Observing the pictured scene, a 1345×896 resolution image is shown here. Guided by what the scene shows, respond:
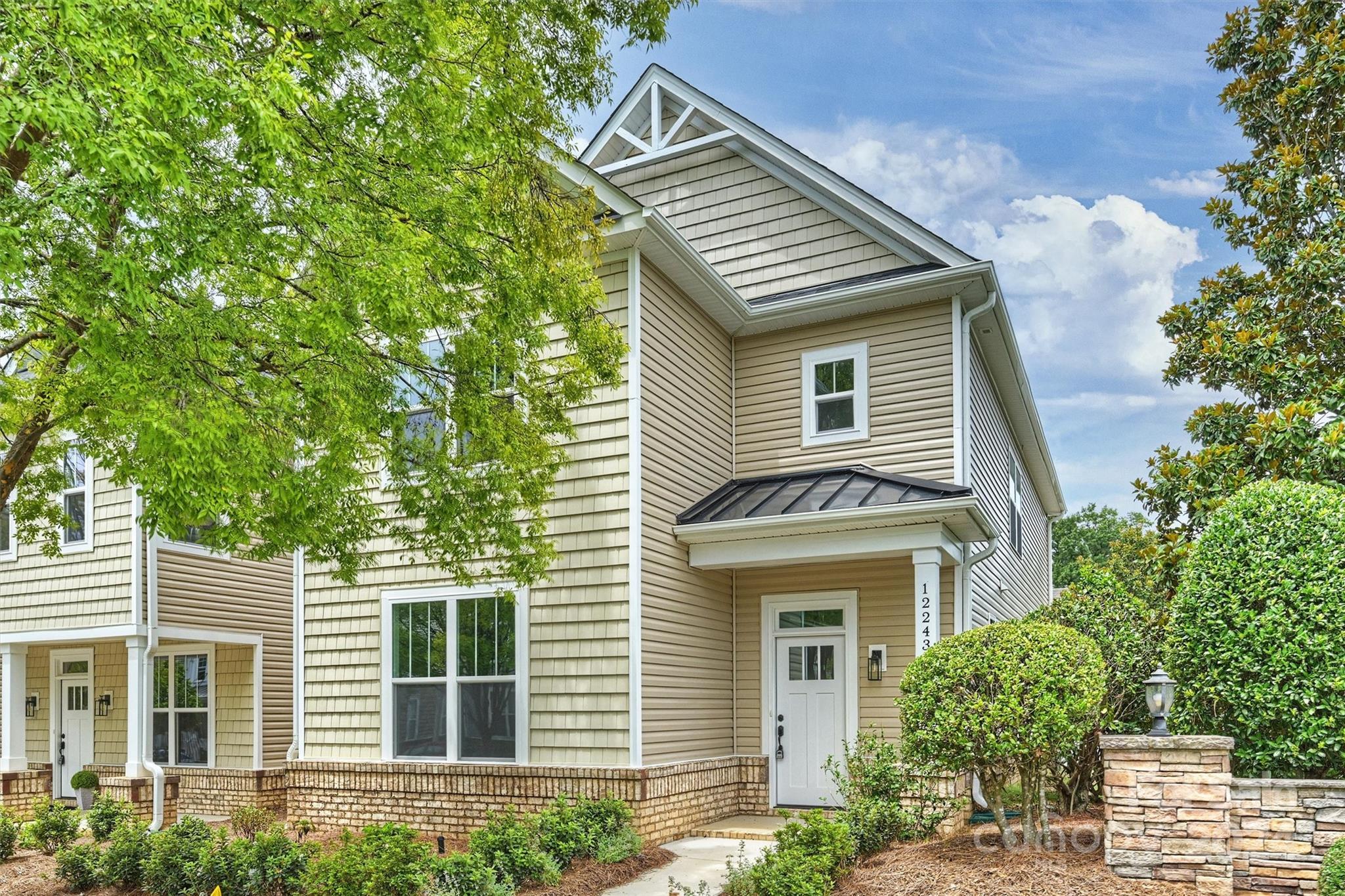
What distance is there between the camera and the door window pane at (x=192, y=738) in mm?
15828

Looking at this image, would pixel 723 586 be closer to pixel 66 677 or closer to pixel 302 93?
pixel 302 93

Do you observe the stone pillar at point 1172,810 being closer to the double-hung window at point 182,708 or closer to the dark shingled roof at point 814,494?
the dark shingled roof at point 814,494

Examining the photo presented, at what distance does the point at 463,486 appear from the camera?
9.05 m

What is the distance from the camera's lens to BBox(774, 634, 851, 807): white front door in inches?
449

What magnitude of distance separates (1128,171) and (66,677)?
95.0 ft

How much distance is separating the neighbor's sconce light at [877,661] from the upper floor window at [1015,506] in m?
6.11

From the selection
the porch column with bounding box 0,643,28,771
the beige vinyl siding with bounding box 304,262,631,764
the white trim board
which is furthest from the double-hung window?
the white trim board

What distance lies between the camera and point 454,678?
10844mm

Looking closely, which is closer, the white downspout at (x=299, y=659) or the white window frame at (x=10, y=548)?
the white downspout at (x=299, y=659)

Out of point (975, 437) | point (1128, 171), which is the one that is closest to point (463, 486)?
point (975, 437)

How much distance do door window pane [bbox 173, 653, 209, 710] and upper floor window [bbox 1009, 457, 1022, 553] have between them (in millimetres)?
13302

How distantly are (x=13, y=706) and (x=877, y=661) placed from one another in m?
13.1

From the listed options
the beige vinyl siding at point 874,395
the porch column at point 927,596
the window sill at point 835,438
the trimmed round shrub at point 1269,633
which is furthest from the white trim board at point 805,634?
the trimmed round shrub at point 1269,633

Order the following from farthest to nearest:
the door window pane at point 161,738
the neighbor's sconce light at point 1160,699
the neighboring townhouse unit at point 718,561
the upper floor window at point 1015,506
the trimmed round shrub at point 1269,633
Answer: the upper floor window at point 1015,506, the door window pane at point 161,738, the neighboring townhouse unit at point 718,561, the neighbor's sconce light at point 1160,699, the trimmed round shrub at point 1269,633
